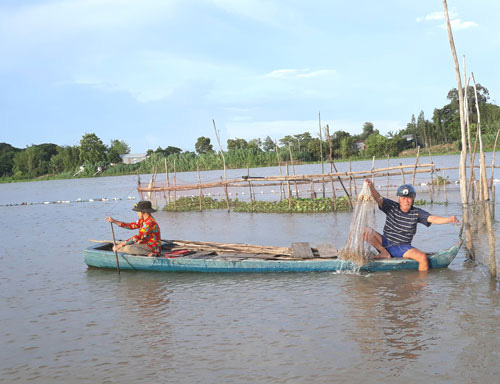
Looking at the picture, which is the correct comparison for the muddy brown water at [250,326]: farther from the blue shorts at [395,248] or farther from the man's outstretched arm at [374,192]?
the man's outstretched arm at [374,192]

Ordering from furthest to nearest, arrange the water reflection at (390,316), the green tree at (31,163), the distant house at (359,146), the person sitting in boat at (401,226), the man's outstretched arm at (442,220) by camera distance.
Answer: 1. the green tree at (31,163)
2. the distant house at (359,146)
3. the person sitting in boat at (401,226)
4. the man's outstretched arm at (442,220)
5. the water reflection at (390,316)

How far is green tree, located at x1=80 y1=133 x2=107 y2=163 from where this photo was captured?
210ft

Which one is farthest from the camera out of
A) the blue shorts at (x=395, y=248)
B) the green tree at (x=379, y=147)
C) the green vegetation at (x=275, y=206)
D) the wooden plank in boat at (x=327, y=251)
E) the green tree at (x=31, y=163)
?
the green tree at (x=31, y=163)

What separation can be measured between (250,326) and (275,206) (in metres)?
11.0

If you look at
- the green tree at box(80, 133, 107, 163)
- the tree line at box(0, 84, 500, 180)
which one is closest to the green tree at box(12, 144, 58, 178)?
the tree line at box(0, 84, 500, 180)

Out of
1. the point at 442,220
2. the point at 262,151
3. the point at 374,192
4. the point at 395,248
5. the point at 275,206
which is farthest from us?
the point at 262,151

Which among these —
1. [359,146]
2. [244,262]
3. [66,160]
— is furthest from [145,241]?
[66,160]

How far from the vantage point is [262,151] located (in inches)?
1919

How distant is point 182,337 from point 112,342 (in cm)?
74

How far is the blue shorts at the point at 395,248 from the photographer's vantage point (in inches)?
282

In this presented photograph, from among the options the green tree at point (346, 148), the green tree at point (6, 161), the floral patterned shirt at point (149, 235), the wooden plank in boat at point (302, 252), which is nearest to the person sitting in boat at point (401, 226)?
the wooden plank in boat at point (302, 252)

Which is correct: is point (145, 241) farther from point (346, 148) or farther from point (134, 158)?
point (134, 158)

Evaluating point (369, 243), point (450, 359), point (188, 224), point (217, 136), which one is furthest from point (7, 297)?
point (217, 136)

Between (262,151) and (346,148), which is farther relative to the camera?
(346,148)
